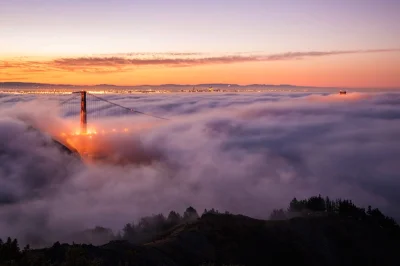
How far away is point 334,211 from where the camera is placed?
66.6 meters

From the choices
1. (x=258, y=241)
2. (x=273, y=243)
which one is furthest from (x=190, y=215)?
(x=273, y=243)

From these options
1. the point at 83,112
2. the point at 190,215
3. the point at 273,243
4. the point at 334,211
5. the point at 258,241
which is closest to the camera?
the point at 258,241

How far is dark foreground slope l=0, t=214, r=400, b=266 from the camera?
39.7 metres

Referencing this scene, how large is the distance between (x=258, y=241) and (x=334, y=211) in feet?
75.9

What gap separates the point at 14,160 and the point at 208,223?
81.1 metres

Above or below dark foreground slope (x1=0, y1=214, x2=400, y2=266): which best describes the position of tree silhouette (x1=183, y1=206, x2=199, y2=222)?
below

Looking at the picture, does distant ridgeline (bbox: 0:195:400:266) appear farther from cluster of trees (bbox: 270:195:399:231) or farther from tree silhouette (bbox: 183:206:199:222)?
tree silhouette (bbox: 183:206:199:222)

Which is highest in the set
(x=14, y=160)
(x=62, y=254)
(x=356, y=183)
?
(x=62, y=254)

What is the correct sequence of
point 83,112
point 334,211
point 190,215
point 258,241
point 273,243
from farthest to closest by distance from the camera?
1. point 83,112
2. point 190,215
3. point 334,211
4. point 273,243
5. point 258,241

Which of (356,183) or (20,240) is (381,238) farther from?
(356,183)

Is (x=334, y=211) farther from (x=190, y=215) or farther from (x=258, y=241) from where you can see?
(x=258, y=241)

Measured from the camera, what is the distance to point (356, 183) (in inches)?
5753

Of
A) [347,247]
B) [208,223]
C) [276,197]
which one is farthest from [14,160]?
[347,247]

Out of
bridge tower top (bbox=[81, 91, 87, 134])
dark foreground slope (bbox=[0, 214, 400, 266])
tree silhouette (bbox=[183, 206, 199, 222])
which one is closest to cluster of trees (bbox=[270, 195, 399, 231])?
dark foreground slope (bbox=[0, 214, 400, 266])
